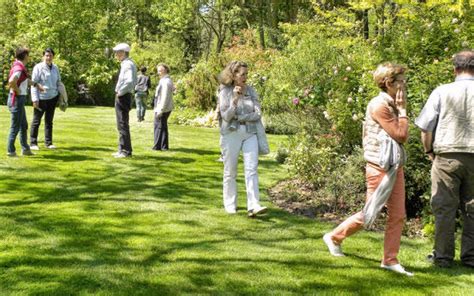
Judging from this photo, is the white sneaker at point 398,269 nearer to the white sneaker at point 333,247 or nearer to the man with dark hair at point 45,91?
the white sneaker at point 333,247

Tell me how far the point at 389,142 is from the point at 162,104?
762 cm

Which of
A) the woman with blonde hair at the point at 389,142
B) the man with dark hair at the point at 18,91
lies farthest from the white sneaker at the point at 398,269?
the man with dark hair at the point at 18,91

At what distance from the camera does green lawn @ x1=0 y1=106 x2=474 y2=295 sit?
4.66 m

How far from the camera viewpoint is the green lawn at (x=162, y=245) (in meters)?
4.66

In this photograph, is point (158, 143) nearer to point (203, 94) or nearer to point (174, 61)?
point (203, 94)

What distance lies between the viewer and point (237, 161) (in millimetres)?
7027

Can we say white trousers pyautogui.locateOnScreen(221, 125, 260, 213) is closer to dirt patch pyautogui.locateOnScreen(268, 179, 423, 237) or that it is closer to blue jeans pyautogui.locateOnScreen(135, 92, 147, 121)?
dirt patch pyautogui.locateOnScreen(268, 179, 423, 237)

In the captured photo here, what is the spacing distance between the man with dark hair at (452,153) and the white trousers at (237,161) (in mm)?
2190

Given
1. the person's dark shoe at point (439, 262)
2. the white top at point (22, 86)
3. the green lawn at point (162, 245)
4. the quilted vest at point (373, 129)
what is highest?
the white top at point (22, 86)

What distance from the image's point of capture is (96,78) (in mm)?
32344

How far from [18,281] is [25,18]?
32.7 m

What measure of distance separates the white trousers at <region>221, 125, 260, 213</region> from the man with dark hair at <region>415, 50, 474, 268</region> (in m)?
2.19

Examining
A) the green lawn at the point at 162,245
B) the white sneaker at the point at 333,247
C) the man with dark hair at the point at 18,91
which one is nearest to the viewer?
the green lawn at the point at 162,245

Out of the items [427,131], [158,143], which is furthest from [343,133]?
[158,143]
